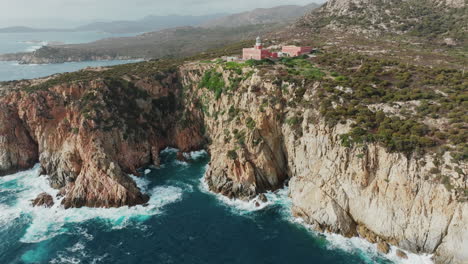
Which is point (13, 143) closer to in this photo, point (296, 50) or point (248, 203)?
point (248, 203)

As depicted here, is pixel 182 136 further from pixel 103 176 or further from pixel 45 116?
pixel 45 116

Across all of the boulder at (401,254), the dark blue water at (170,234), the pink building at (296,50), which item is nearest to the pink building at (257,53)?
the pink building at (296,50)

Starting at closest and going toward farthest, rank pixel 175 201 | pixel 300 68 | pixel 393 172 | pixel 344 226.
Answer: pixel 393 172
pixel 344 226
pixel 175 201
pixel 300 68

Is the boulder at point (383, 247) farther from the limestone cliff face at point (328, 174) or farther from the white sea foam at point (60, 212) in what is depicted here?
the white sea foam at point (60, 212)

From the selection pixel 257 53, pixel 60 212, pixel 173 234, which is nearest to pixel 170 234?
pixel 173 234

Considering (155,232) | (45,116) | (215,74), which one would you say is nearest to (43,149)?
(45,116)

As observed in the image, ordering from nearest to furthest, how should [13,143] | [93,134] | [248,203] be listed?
[248,203] → [93,134] → [13,143]

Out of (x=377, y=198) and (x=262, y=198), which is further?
(x=262, y=198)
